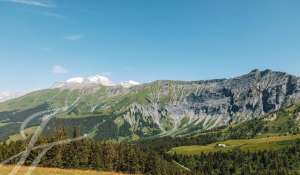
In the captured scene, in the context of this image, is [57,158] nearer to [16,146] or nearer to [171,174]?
[16,146]

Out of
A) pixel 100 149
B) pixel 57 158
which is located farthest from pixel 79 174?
pixel 100 149

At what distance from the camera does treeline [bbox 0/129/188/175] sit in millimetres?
77494

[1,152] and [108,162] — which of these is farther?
[108,162]

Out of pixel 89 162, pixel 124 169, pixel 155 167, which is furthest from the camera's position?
pixel 155 167

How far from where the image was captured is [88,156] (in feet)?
328

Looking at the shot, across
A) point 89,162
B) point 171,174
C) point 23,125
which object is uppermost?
point 23,125

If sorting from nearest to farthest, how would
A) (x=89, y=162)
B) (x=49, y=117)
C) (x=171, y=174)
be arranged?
1. (x=49, y=117)
2. (x=89, y=162)
3. (x=171, y=174)

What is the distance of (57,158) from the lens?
80125 mm

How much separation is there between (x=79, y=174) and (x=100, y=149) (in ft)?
243

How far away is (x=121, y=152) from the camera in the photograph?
11906 cm

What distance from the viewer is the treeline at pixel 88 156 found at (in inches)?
3051

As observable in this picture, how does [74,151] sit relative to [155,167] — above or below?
above

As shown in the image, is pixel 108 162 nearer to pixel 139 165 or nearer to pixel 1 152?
pixel 139 165

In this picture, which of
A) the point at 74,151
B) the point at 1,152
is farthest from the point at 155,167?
the point at 1,152
